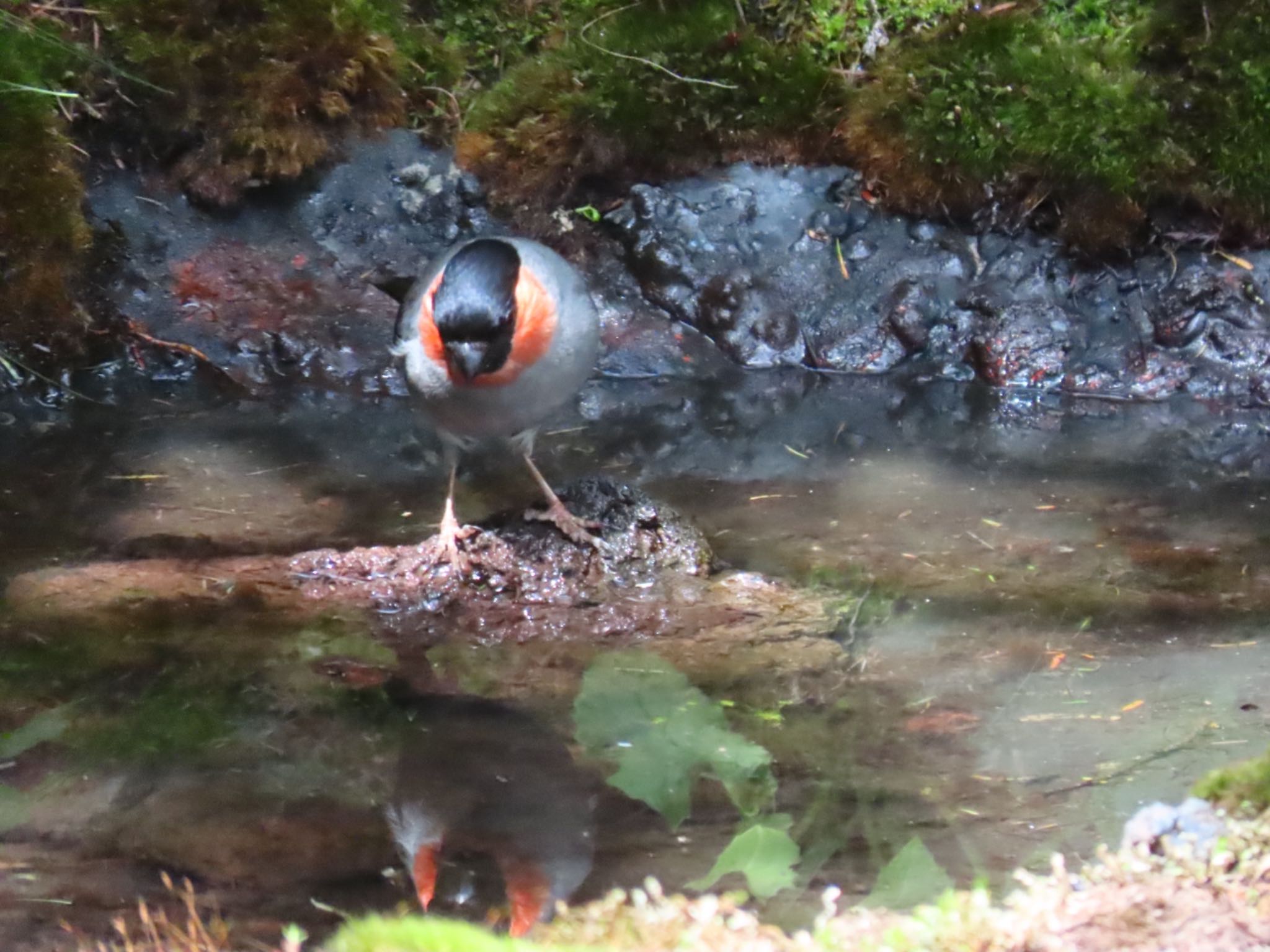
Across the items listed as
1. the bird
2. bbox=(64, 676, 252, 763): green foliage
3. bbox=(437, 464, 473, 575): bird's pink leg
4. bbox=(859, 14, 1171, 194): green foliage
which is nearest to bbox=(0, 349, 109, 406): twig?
the bird

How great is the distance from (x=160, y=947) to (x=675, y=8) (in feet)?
20.0

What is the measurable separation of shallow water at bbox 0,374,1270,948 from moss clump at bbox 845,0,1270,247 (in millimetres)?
1327

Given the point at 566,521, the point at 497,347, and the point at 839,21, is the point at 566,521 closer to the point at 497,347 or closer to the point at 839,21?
the point at 497,347

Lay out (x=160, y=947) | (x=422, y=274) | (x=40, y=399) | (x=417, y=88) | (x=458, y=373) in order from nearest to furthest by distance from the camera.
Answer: (x=160, y=947), (x=458, y=373), (x=422, y=274), (x=40, y=399), (x=417, y=88)

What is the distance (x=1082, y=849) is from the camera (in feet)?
6.90

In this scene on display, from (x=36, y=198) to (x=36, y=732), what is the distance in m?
3.75

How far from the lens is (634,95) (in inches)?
254

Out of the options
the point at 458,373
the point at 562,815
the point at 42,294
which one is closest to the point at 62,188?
the point at 42,294

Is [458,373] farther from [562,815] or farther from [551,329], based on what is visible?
[562,815]

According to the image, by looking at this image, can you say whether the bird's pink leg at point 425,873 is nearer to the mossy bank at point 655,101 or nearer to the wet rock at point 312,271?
the wet rock at point 312,271

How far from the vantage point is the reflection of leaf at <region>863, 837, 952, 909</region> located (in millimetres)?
1966

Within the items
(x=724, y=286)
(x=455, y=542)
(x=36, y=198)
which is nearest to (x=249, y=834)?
(x=455, y=542)

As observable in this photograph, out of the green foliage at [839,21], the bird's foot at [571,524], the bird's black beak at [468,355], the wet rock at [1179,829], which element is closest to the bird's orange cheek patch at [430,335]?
the bird's black beak at [468,355]

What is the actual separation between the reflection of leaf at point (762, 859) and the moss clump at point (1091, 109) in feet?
16.2
